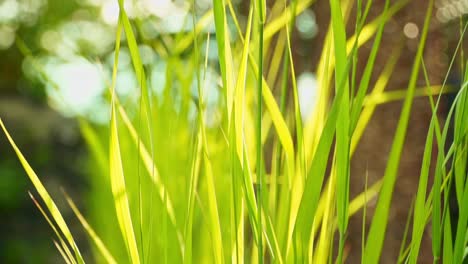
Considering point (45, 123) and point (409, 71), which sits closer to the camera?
point (409, 71)

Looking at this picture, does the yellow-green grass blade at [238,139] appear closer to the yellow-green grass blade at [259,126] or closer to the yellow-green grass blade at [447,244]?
the yellow-green grass blade at [259,126]

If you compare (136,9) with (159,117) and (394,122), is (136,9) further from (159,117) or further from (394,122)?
(394,122)

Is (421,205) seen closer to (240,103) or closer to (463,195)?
(463,195)

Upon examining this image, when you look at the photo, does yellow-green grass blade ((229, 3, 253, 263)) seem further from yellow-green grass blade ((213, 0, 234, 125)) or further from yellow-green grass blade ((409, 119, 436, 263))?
yellow-green grass blade ((409, 119, 436, 263))

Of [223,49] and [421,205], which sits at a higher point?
[223,49]

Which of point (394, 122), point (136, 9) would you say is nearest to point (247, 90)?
point (136, 9)

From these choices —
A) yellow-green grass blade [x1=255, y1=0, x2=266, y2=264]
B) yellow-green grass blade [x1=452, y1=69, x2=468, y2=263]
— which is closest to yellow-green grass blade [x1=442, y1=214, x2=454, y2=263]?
yellow-green grass blade [x1=452, y1=69, x2=468, y2=263]

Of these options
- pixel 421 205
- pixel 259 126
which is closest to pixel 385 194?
pixel 421 205

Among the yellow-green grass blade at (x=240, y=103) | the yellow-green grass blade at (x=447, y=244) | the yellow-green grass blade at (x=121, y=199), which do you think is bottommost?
the yellow-green grass blade at (x=447, y=244)

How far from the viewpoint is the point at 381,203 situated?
50cm

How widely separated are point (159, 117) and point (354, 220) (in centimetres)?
84

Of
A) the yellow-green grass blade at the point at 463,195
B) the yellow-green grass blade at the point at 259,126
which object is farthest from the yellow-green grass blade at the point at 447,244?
the yellow-green grass blade at the point at 259,126

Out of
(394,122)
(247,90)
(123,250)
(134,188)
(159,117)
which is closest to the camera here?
(247,90)

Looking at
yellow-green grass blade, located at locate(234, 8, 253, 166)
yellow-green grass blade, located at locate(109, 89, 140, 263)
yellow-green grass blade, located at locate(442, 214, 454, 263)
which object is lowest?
yellow-green grass blade, located at locate(442, 214, 454, 263)
